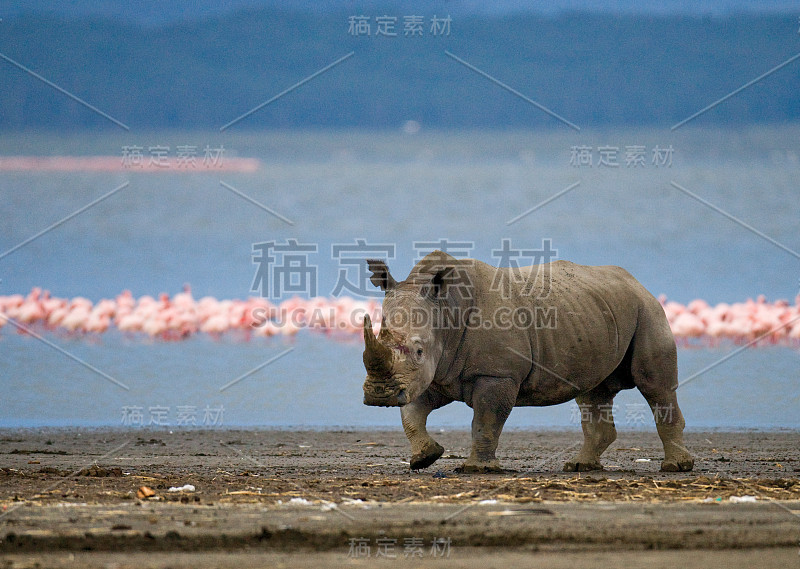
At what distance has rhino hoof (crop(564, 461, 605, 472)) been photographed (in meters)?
11.8

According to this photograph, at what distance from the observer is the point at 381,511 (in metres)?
8.73

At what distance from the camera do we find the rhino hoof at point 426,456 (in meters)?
11.0

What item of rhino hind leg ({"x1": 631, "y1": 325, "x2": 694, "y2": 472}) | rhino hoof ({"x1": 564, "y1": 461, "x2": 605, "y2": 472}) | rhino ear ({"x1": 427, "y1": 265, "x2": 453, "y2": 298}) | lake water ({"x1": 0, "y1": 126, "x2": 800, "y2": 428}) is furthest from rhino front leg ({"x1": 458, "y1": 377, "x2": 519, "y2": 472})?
lake water ({"x1": 0, "y1": 126, "x2": 800, "y2": 428})

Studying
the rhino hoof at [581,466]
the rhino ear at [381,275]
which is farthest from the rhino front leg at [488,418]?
the rhino ear at [381,275]

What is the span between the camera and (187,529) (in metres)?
8.01

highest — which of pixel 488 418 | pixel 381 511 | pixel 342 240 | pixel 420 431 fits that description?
pixel 342 240

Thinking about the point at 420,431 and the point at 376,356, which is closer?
the point at 376,356

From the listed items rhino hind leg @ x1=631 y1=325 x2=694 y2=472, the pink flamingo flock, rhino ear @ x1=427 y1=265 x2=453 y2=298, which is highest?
the pink flamingo flock

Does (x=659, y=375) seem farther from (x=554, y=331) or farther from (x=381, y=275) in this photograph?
(x=381, y=275)

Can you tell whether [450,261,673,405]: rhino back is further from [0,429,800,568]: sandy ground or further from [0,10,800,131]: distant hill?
[0,10,800,131]: distant hill

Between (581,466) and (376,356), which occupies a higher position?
(376,356)

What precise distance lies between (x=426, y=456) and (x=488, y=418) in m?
0.62

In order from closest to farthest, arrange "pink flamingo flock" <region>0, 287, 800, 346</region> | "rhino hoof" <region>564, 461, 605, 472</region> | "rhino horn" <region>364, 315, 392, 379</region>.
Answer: "rhino horn" <region>364, 315, 392, 379</region>
"rhino hoof" <region>564, 461, 605, 472</region>
"pink flamingo flock" <region>0, 287, 800, 346</region>

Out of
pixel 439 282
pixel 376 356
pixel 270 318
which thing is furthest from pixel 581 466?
pixel 270 318
